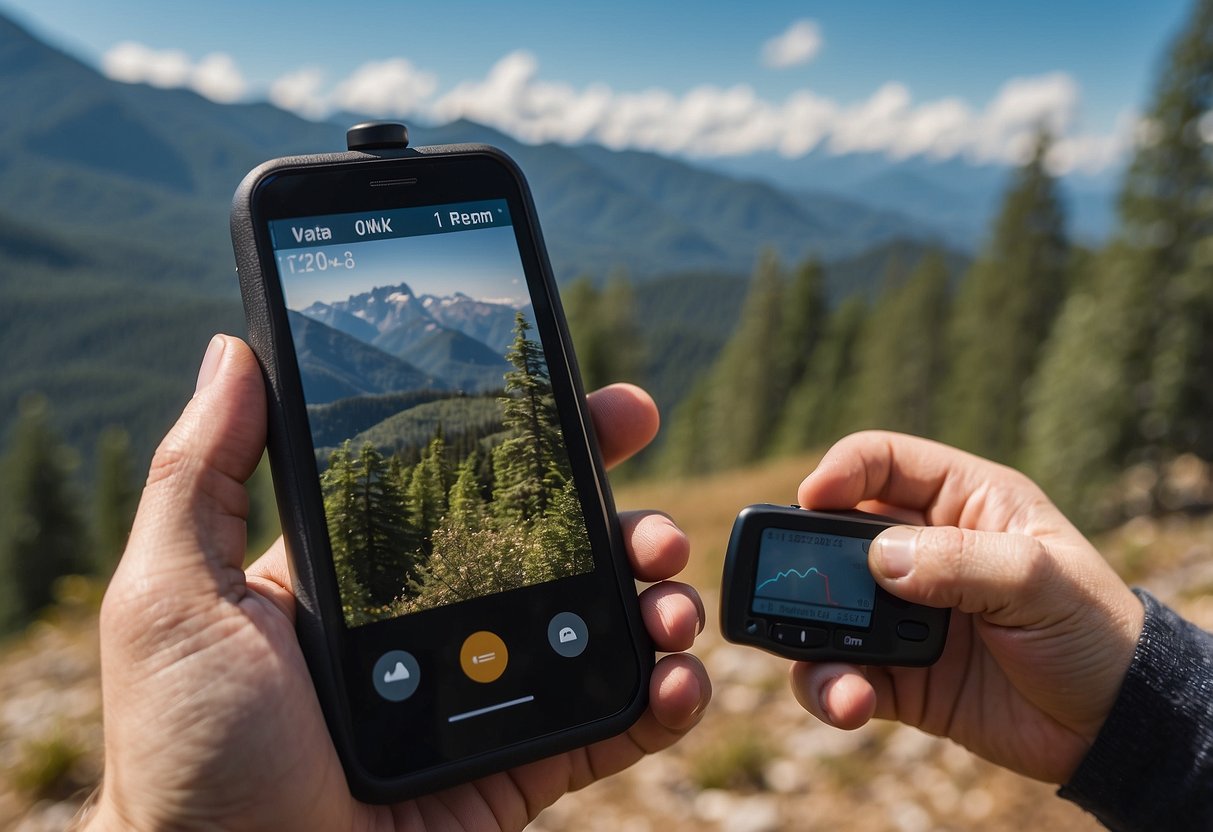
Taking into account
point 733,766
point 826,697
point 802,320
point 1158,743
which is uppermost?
point 802,320

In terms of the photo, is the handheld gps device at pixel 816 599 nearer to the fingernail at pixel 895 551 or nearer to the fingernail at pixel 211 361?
the fingernail at pixel 895 551

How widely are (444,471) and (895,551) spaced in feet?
4.61

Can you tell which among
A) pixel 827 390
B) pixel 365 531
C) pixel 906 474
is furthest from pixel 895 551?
pixel 827 390

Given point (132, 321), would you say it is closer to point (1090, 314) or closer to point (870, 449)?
point (1090, 314)

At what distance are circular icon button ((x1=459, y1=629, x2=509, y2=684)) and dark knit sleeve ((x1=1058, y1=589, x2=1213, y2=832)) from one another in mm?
1945

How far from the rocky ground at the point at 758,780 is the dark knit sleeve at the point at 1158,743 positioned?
1.89m

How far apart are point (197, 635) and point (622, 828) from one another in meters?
3.27

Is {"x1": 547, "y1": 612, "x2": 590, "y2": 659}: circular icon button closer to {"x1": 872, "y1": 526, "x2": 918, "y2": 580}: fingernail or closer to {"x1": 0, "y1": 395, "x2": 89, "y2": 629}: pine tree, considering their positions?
{"x1": 872, "y1": 526, "x2": 918, "y2": 580}: fingernail

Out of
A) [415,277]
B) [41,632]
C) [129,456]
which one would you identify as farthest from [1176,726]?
[129,456]

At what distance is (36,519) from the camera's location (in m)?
42.6

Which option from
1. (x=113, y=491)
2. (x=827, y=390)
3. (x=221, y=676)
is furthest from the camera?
(x=827, y=390)

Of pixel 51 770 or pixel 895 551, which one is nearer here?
pixel 895 551

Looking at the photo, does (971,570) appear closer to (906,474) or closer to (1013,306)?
(906,474)

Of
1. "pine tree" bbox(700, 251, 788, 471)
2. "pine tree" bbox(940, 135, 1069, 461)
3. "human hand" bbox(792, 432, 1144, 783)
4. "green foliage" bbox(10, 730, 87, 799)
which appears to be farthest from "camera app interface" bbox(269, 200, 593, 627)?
"pine tree" bbox(700, 251, 788, 471)
